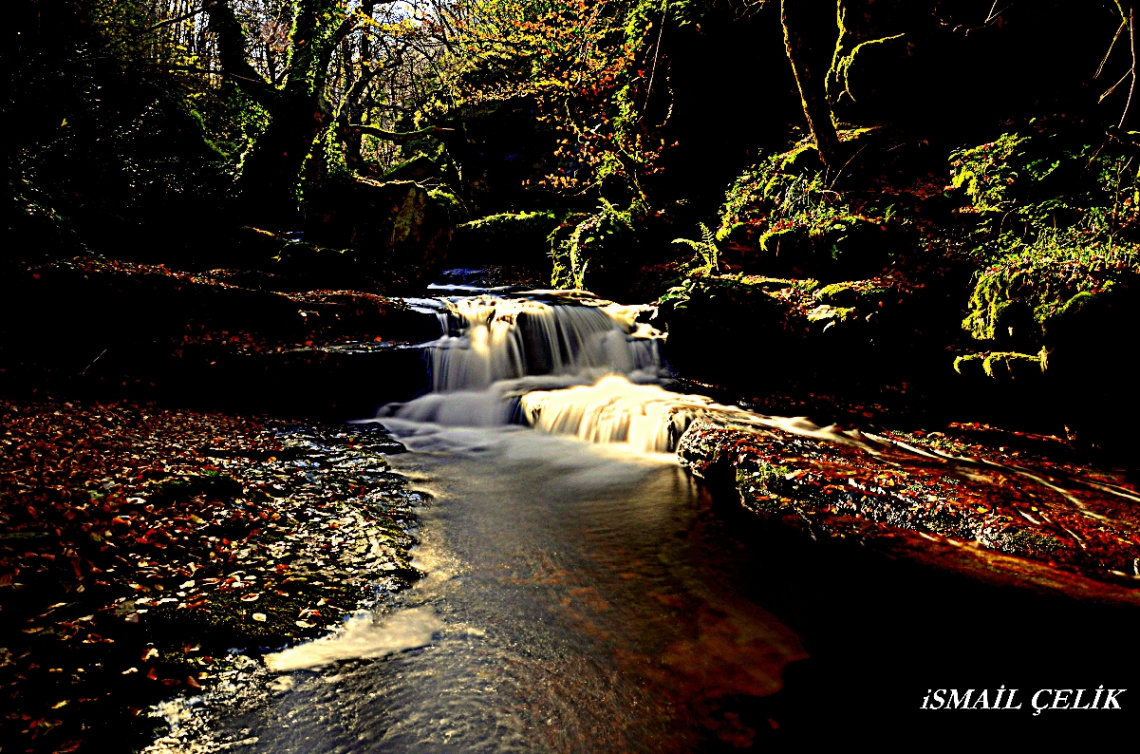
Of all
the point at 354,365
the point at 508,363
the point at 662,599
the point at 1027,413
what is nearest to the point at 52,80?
the point at 354,365

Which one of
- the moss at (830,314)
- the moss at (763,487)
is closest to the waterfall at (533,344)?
the moss at (830,314)

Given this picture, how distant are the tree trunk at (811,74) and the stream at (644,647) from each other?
8.42 metres

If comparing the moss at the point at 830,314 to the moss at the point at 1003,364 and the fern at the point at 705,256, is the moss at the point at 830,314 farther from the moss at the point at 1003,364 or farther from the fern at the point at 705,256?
the fern at the point at 705,256

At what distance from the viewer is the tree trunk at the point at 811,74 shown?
32.3 ft

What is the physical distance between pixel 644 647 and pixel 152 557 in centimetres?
312

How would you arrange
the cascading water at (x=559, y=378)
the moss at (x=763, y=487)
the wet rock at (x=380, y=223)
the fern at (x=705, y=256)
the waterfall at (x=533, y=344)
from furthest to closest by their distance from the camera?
the wet rock at (x=380, y=223) → the fern at (x=705, y=256) → the waterfall at (x=533, y=344) → the cascading water at (x=559, y=378) → the moss at (x=763, y=487)

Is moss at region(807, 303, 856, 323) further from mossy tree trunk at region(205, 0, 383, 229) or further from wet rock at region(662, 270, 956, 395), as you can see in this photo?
mossy tree trunk at region(205, 0, 383, 229)

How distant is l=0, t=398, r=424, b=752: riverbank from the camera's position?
7.60 ft

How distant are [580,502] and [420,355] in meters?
4.69

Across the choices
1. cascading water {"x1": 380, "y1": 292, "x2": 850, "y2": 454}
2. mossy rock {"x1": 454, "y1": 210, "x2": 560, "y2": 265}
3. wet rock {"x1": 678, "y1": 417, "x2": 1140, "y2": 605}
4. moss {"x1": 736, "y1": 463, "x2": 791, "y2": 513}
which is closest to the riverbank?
cascading water {"x1": 380, "y1": 292, "x2": 850, "y2": 454}

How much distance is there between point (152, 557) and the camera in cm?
330

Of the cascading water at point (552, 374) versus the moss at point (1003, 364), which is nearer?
the moss at point (1003, 364)

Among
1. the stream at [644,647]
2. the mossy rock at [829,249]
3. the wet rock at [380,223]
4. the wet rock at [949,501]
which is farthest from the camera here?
the wet rock at [380,223]

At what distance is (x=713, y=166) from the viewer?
14.4 metres
